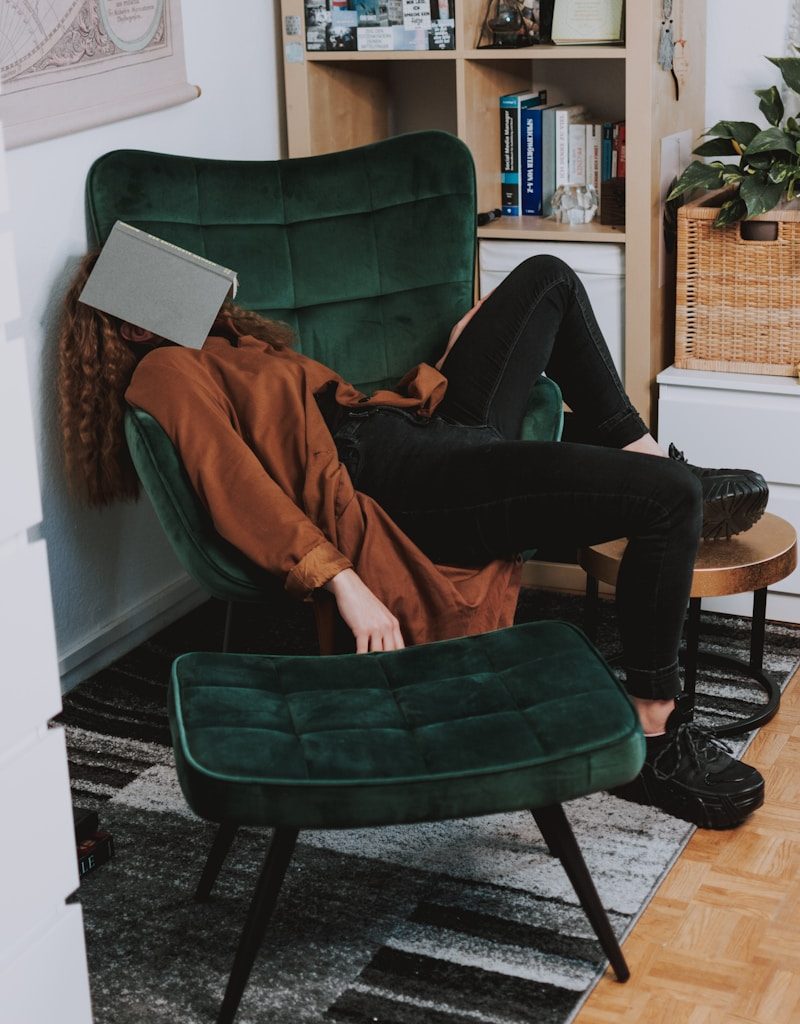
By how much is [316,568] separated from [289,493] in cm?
20

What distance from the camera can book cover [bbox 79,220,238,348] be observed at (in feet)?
7.22

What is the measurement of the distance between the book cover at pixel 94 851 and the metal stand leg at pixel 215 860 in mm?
171

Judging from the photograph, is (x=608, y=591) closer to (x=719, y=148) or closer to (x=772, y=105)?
(x=719, y=148)

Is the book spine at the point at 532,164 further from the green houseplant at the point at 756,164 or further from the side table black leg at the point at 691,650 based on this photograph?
the side table black leg at the point at 691,650

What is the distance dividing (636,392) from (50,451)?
3.92 ft

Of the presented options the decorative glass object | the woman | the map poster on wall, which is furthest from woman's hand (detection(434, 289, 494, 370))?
the map poster on wall

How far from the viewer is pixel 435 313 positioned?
2.64m

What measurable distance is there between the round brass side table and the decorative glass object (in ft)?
2.72

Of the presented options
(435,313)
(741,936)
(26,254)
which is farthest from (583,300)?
(741,936)

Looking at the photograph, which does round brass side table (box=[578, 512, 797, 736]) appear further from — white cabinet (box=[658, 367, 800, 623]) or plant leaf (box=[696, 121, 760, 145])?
plant leaf (box=[696, 121, 760, 145])

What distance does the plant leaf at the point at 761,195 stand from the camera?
2.59m

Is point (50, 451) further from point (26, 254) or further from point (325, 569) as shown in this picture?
point (325, 569)

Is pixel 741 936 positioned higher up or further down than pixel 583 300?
further down

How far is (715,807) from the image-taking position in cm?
208
